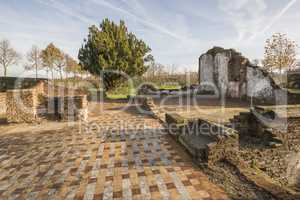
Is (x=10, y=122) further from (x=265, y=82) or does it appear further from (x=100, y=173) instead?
(x=265, y=82)

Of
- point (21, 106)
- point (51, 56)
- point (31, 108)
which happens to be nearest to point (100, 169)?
point (31, 108)

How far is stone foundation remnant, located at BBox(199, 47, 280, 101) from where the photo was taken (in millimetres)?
13320

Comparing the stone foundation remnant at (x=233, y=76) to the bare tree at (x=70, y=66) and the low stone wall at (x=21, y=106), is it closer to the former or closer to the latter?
the low stone wall at (x=21, y=106)

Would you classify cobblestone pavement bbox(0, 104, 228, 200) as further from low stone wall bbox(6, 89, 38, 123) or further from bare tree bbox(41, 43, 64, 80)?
bare tree bbox(41, 43, 64, 80)

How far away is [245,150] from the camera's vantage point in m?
5.59

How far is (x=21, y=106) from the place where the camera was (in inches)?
339

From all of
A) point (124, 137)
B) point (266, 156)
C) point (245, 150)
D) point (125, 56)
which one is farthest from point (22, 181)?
point (125, 56)

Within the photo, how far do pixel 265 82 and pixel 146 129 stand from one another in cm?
1118

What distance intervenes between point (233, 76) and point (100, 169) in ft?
50.4

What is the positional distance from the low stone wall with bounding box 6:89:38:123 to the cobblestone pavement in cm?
247

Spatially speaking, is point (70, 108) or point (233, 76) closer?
point (70, 108)

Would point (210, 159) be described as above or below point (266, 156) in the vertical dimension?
above

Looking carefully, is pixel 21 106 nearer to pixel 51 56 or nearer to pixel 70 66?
pixel 51 56

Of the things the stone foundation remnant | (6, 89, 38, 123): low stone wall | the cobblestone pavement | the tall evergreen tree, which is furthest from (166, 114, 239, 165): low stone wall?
the tall evergreen tree
